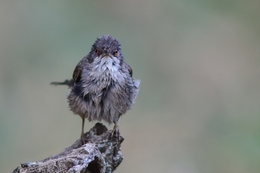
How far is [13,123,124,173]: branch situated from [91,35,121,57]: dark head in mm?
615

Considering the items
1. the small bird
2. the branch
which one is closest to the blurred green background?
the small bird

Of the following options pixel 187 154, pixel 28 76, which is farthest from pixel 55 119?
pixel 187 154

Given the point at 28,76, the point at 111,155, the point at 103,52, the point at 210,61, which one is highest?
the point at 210,61

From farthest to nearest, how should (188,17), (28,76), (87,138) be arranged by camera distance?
(188,17)
(28,76)
(87,138)

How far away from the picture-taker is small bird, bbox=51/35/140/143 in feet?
9.86

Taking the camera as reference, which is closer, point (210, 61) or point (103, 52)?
point (103, 52)

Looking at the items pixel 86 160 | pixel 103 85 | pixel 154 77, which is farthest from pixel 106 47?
pixel 154 77


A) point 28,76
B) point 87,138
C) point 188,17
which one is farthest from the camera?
point 188,17

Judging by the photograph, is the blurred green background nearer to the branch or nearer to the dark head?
the dark head

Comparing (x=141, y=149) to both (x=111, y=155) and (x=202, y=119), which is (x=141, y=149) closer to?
(x=202, y=119)

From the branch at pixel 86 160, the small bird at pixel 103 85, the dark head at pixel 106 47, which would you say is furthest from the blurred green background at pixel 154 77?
the branch at pixel 86 160

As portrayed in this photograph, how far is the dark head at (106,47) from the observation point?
2.99 meters

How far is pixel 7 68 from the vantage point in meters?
5.00

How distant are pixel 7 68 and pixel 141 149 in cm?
193
